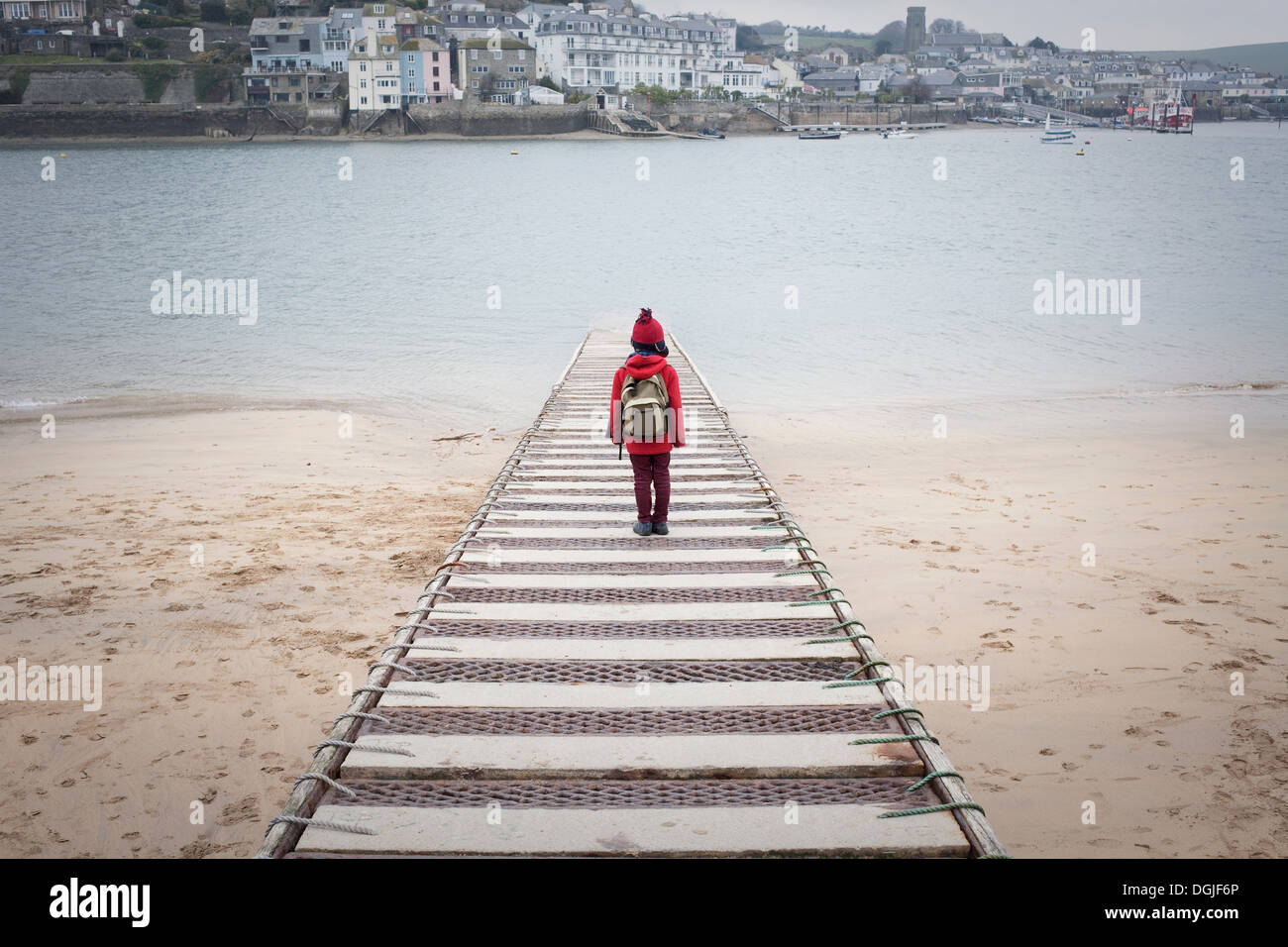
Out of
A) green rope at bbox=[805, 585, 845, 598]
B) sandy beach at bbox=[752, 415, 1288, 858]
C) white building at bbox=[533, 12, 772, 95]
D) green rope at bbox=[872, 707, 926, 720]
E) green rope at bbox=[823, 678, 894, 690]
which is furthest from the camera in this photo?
white building at bbox=[533, 12, 772, 95]

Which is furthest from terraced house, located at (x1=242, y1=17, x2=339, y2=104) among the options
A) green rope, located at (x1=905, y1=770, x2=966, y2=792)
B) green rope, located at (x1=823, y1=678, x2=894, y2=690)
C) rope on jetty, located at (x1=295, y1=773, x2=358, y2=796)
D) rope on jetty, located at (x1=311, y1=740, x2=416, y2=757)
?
green rope, located at (x1=905, y1=770, x2=966, y2=792)

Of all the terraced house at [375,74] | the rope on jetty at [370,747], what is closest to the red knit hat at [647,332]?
the rope on jetty at [370,747]

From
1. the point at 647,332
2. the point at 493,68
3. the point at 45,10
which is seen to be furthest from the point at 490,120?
the point at 647,332

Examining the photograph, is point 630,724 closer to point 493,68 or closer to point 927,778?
point 927,778

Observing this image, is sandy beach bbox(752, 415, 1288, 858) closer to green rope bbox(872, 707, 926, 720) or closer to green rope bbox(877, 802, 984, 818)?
green rope bbox(872, 707, 926, 720)

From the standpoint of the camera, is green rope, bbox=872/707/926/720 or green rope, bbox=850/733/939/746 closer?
green rope, bbox=850/733/939/746

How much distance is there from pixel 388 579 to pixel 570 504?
171 cm

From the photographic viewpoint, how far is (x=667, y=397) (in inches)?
293

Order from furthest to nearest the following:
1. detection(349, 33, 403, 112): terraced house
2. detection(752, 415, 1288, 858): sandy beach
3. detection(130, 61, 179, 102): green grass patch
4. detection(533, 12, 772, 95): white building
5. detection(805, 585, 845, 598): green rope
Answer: detection(533, 12, 772, 95): white building
detection(349, 33, 403, 112): terraced house
detection(130, 61, 179, 102): green grass patch
detection(805, 585, 845, 598): green rope
detection(752, 415, 1288, 858): sandy beach

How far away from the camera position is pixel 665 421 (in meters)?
7.48

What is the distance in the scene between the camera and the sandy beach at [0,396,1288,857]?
215 inches

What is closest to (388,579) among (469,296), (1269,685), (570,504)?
(570,504)

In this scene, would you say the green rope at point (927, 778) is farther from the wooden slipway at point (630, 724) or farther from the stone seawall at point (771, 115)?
the stone seawall at point (771, 115)

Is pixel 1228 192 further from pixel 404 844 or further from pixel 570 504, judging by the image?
pixel 404 844
